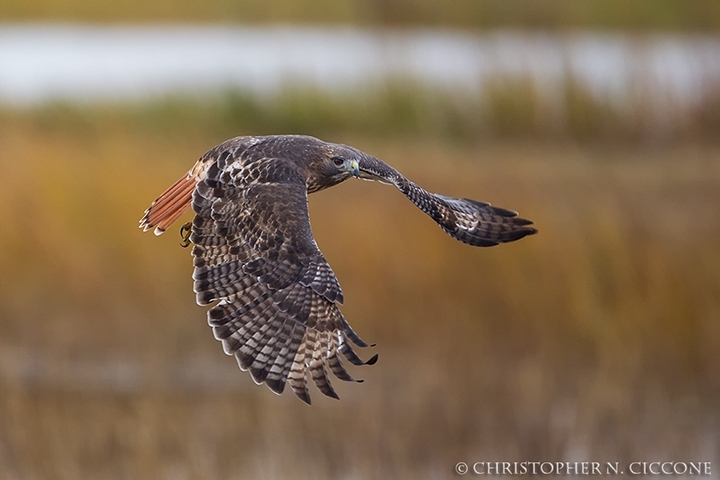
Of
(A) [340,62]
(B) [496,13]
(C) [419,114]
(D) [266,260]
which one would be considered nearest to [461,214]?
(D) [266,260]

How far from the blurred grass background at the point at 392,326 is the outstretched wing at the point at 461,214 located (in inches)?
133

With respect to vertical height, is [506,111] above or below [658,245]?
above

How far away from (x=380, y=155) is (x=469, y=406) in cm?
403

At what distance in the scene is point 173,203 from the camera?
6.25 meters

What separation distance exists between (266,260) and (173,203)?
21.7 inches

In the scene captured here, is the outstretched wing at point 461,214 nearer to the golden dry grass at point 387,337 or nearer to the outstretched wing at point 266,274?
the outstretched wing at point 266,274

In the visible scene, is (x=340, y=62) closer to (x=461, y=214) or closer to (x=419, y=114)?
(x=419, y=114)

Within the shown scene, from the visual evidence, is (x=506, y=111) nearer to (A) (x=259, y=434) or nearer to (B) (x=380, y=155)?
(B) (x=380, y=155)

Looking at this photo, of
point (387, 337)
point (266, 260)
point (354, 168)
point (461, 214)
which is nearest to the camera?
point (266, 260)

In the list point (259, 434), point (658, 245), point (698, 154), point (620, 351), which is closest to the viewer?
point (259, 434)

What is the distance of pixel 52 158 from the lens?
43.6 ft

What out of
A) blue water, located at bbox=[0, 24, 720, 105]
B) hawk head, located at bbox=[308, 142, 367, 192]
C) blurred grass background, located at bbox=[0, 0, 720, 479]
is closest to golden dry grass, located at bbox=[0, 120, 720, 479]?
blurred grass background, located at bbox=[0, 0, 720, 479]

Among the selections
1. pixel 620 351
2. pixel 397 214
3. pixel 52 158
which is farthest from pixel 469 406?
pixel 52 158

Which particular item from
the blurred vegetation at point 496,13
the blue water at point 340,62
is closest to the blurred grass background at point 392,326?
the blue water at point 340,62
